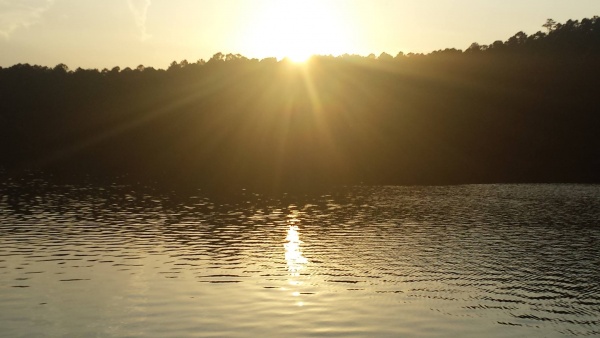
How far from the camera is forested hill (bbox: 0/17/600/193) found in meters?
128

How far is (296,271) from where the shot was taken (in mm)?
35094

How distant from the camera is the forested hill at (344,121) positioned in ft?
419

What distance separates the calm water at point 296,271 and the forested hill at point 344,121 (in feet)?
145

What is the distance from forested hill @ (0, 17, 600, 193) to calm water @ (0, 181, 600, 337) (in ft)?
145

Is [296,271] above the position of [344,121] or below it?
below

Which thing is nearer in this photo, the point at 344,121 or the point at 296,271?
the point at 296,271

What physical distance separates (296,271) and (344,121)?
408ft

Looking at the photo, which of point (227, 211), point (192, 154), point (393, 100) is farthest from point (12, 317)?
point (393, 100)

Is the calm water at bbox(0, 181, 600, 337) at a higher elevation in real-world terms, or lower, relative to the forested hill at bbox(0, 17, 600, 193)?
lower

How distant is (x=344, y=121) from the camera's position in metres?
158

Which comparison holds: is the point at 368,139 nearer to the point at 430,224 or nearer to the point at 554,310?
the point at 430,224

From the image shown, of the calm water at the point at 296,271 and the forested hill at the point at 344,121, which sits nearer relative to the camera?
the calm water at the point at 296,271

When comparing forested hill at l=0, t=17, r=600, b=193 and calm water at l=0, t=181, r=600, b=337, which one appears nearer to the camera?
calm water at l=0, t=181, r=600, b=337

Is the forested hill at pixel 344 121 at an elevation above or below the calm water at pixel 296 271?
above
